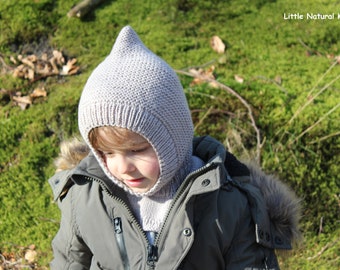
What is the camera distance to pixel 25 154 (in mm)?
4008

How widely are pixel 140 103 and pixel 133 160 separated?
12.1 inches

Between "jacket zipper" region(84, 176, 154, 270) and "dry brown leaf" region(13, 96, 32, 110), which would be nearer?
"jacket zipper" region(84, 176, 154, 270)

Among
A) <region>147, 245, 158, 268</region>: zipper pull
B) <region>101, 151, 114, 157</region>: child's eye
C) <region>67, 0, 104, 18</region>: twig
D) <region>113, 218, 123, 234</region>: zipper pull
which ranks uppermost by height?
<region>101, 151, 114, 157</region>: child's eye

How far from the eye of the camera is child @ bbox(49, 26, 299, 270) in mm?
2193

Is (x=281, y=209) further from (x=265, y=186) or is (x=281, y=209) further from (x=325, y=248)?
(x=325, y=248)

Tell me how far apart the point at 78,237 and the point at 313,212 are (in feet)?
6.17

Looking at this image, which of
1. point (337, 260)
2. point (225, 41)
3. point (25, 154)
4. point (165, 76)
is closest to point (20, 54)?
point (25, 154)

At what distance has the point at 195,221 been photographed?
2.46 meters

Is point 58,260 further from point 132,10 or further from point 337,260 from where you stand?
point 132,10

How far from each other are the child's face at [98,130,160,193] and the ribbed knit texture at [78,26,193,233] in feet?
0.16

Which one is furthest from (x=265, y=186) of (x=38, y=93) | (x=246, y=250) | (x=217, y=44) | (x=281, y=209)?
(x=38, y=93)

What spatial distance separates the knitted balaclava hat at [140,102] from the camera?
213cm

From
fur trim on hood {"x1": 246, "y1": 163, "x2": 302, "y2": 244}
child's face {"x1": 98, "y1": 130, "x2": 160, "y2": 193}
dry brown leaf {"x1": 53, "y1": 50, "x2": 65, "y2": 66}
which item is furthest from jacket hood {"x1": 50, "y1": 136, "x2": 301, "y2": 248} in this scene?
dry brown leaf {"x1": 53, "y1": 50, "x2": 65, "y2": 66}

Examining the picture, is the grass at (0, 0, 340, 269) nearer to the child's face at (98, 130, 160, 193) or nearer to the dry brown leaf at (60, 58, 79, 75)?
the dry brown leaf at (60, 58, 79, 75)
